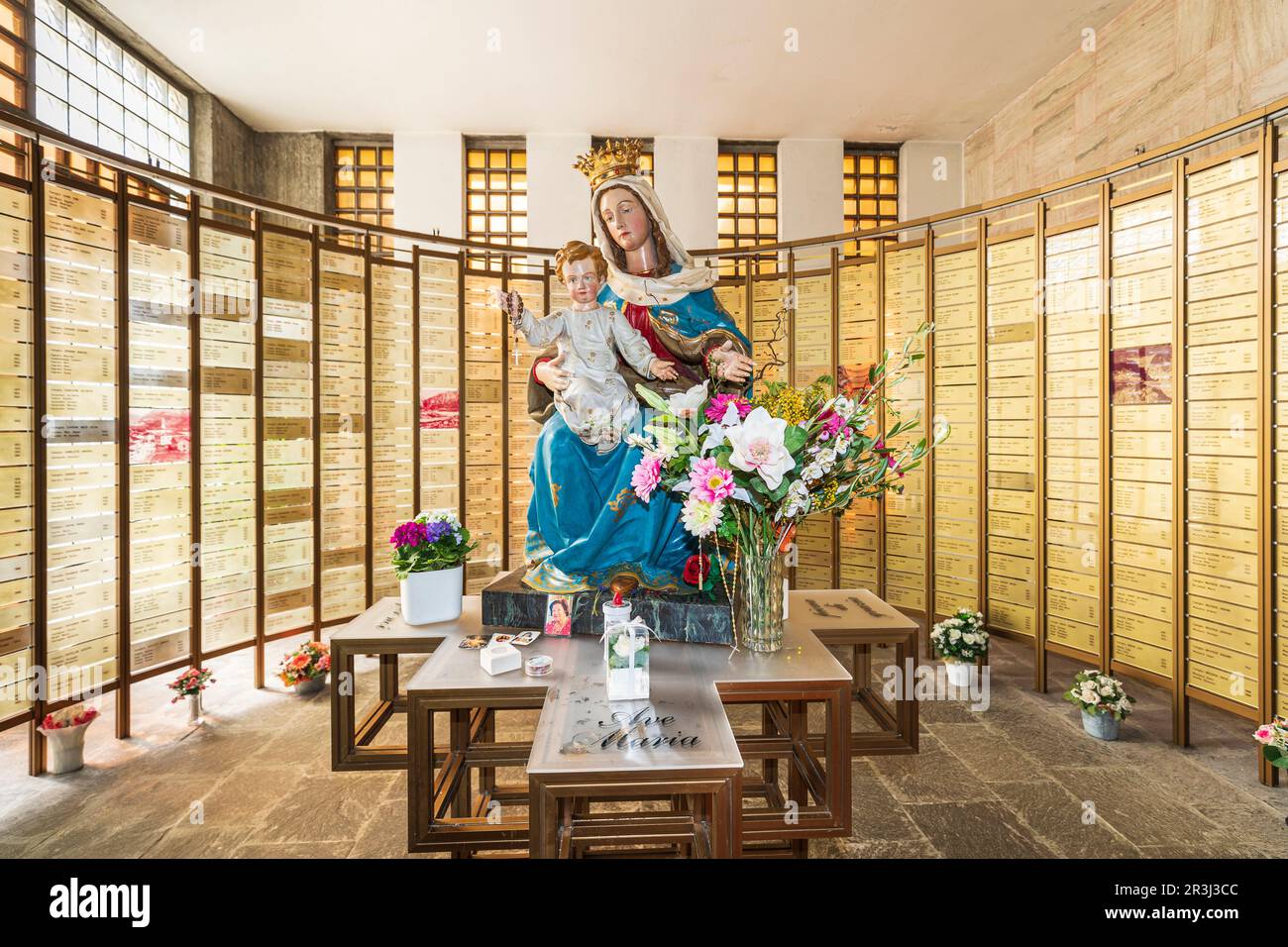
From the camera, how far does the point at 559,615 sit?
220 centimetres

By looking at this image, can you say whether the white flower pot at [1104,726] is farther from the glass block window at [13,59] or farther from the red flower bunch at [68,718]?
the glass block window at [13,59]

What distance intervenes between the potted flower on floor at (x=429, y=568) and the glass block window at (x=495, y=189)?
489 cm

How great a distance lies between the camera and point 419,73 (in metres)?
5.36

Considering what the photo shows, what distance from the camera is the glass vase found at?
1952mm

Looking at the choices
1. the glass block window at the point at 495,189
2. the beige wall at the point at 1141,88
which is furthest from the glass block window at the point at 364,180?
the beige wall at the point at 1141,88

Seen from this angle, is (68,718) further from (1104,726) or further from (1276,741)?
(1276,741)

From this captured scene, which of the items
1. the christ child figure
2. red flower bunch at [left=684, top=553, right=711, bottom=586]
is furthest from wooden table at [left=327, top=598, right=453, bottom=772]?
the christ child figure

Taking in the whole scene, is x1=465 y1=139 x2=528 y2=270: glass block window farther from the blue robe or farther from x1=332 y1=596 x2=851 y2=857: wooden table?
x1=332 y1=596 x2=851 y2=857: wooden table

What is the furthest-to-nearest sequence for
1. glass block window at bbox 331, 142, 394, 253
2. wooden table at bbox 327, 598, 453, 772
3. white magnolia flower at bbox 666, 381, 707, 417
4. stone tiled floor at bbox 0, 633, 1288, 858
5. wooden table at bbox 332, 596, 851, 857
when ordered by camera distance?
glass block window at bbox 331, 142, 394, 253 < stone tiled floor at bbox 0, 633, 1288, 858 < wooden table at bbox 327, 598, 453, 772 < white magnolia flower at bbox 666, 381, 707, 417 < wooden table at bbox 332, 596, 851, 857

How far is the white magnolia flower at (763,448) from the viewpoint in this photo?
1.74 metres

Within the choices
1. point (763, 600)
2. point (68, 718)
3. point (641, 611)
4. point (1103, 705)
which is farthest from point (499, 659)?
point (1103, 705)

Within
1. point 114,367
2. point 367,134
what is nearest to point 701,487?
point 114,367

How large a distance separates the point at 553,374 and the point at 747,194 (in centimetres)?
518

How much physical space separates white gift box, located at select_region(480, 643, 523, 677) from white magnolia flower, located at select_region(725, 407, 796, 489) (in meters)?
0.85
